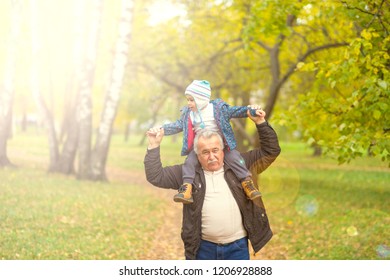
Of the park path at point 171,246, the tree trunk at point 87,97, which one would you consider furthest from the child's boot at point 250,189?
the tree trunk at point 87,97

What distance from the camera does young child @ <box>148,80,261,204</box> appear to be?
3602mm

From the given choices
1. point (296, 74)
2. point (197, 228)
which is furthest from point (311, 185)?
point (197, 228)

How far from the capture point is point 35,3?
16406 millimetres

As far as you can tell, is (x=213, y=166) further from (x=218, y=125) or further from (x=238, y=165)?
(x=218, y=125)

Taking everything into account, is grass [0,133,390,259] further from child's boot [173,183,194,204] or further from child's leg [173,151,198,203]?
child's boot [173,183,194,204]

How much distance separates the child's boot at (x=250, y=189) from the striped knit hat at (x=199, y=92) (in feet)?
2.30

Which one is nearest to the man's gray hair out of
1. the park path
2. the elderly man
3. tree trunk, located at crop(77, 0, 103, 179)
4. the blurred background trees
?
the elderly man

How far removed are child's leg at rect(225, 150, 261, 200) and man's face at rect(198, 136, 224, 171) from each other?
0.11m

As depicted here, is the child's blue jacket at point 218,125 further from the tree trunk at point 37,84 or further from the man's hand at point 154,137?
the tree trunk at point 37,84

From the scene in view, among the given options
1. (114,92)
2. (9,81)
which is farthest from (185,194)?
(9,81)

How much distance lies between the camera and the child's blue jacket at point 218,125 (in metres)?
3.72

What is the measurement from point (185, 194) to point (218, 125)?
2.21ft

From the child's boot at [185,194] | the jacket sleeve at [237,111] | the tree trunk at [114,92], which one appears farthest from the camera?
the tree trunk at [114,92]
